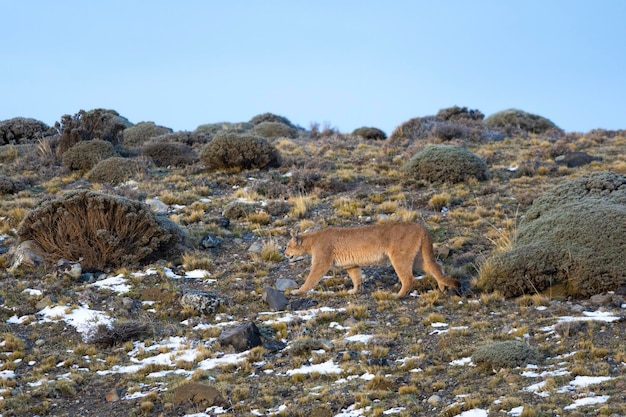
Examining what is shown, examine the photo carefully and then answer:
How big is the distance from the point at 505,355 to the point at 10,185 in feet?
55.5

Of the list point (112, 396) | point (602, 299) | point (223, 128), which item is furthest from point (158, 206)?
point (223, 128)

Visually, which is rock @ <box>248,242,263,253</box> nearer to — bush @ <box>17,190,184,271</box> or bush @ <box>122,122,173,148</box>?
bush @ <box>17,190,184,271</box>

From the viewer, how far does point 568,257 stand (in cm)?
1198

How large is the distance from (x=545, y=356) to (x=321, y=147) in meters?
19.9

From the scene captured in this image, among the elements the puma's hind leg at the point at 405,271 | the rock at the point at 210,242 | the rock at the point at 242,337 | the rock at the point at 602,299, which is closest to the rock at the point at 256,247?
the rock at the point at 210,242

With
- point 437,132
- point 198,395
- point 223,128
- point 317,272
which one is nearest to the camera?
point 198,395

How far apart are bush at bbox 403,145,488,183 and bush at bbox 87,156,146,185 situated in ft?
28.1

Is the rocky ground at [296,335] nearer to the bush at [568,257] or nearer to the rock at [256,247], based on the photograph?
the rock at [256,247]

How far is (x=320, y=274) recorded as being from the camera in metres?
13.1

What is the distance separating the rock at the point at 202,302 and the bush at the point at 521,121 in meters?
25.6

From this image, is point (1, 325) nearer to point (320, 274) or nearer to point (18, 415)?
point (18, 415)

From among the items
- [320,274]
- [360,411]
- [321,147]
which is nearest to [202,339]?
[320,274]

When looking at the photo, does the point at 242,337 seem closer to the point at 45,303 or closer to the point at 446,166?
the point at 45,303

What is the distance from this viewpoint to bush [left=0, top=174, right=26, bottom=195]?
2125 centimetres
